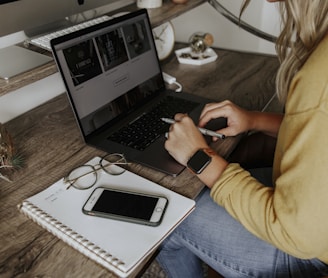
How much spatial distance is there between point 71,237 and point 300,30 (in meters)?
0.59

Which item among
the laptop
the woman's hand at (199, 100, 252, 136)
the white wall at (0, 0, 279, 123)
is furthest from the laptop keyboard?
the white wall at (0, 0, 279, 123)

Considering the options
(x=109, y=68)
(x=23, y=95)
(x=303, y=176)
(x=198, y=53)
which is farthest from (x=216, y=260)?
(x=198, y=53)

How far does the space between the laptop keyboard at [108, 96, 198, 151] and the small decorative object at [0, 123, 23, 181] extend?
24 centimetres

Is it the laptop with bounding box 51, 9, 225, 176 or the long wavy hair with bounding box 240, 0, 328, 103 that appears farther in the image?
the laptop with bounding box 51, 9, 225, 176

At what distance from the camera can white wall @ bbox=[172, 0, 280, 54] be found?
1886mm

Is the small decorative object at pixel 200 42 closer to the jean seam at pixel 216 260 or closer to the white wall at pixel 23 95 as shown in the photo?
the white wall at pixel 23 95

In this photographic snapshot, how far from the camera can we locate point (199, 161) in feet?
2.45

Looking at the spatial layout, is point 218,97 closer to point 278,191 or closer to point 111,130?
point 111,130

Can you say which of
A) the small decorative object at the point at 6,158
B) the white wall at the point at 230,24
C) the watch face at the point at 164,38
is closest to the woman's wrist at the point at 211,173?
the small decorative object at the point at 6,158

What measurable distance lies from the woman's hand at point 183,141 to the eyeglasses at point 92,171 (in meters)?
0.12

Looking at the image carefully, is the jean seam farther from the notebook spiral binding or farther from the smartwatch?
the notebook spiral binding

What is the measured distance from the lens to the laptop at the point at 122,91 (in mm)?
837

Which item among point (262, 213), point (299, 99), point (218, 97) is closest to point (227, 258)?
point (262, 213)

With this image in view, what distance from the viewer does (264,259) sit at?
780mm
